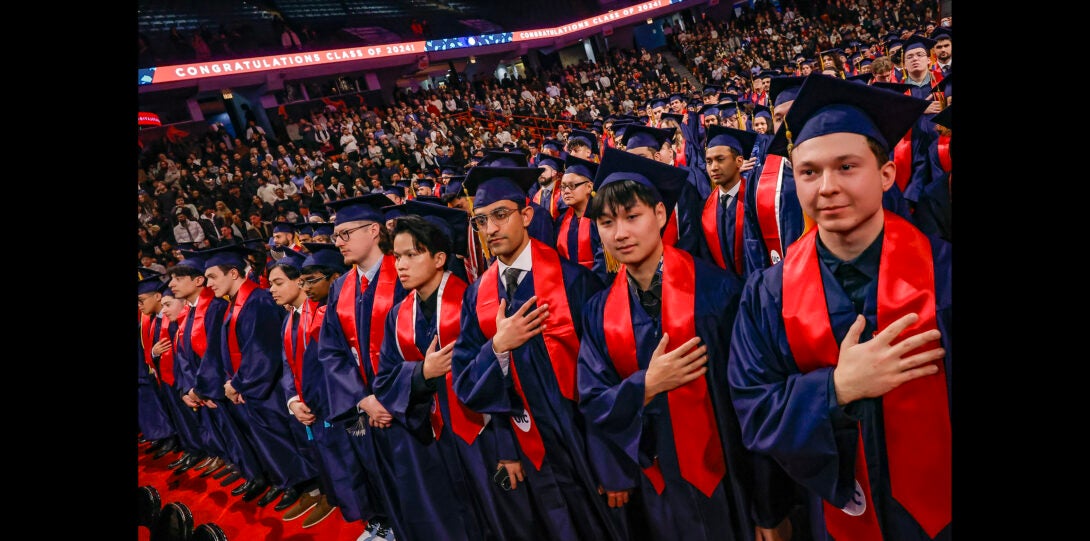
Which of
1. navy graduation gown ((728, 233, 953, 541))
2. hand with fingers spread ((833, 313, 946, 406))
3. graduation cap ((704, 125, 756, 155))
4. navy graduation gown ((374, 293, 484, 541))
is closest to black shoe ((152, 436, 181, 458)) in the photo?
navy graduation gown ((374, 293, 484, 541))

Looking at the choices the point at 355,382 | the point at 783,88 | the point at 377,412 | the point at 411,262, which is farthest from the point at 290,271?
the point at 783,88

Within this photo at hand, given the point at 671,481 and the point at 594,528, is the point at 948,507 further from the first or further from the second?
the point at 594,528

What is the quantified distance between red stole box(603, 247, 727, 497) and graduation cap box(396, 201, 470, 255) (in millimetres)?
1315

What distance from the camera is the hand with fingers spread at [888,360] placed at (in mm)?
1311

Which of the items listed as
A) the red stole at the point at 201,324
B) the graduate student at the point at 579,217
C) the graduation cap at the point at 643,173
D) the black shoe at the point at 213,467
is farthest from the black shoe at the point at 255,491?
the graduation cap at the point at 643,173

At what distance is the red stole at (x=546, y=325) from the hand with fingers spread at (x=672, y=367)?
53cm

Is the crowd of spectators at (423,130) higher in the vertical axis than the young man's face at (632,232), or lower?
higher

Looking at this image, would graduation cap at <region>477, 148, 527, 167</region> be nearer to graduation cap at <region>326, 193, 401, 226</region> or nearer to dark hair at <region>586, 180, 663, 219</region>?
graduation cap at <region>326, 193, 401, 226</region>

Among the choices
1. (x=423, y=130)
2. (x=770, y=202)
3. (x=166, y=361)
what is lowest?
(x=166, y=361)

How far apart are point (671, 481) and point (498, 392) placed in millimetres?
862

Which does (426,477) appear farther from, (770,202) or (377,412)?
(770,202)

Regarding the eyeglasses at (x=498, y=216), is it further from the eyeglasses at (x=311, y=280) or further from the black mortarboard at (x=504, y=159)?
the black mortarboard at (x=504, y=159)

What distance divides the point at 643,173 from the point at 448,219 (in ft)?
4.35

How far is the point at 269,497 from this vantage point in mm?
4809
